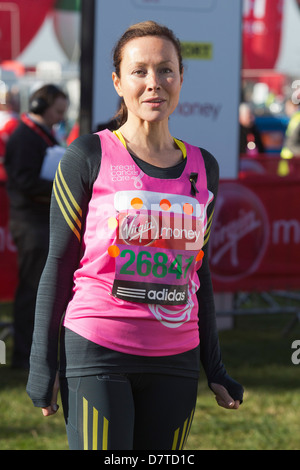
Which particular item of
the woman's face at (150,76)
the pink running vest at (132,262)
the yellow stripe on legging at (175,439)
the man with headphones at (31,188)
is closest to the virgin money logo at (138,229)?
the pink running vest at (132,262)

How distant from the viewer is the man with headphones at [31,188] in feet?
21.2

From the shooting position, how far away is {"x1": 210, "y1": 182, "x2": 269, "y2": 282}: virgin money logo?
750cm

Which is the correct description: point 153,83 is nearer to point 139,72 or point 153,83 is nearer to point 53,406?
point 139,72

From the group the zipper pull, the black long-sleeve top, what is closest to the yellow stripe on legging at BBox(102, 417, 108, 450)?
the black long-sleeve top

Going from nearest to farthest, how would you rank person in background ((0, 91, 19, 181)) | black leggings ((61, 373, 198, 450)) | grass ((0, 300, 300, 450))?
1. black leggings ((61, 373, 198, 450))
2. grass ((0, 300, 300, 450))
3. person in background ((0, 91, 19, 181))

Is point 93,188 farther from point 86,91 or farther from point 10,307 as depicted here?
point 10,307

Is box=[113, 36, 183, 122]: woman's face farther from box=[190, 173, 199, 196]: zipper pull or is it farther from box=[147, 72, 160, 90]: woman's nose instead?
box=[190, 173, 199, 196]: zipper pull

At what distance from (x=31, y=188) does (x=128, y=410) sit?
4065 mm

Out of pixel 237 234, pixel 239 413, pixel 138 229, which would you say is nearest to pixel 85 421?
pixel 138 229

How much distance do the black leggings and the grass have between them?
8.19 ft

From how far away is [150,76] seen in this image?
263 centimetres

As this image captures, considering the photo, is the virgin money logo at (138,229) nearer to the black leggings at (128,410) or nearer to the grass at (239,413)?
the black leggings at (128,410)

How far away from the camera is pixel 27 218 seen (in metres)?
6.57

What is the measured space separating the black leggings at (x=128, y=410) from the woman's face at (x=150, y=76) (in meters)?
0.83
